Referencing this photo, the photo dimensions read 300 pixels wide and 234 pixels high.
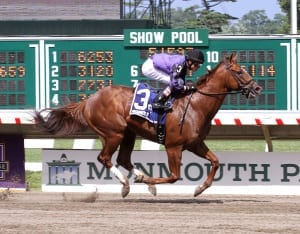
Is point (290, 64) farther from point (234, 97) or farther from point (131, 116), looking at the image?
point (131, 116)

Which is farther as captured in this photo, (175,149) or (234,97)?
(234,97)

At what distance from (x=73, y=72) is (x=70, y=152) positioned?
1252mm

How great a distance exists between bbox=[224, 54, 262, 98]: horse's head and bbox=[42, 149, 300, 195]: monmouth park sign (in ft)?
8.10

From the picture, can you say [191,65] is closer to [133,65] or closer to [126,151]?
[126,151]

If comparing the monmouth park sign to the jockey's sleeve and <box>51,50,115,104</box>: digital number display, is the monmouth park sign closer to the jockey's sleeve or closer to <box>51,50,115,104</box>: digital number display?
<box>51,50,115,104</box>: digital number display

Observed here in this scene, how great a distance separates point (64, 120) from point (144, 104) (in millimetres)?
1470

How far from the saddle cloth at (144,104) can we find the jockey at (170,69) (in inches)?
4.4

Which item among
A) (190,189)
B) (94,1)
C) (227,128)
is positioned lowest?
(190,189)

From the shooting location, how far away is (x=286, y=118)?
45.6 feet

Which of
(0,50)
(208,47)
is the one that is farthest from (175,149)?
(0,50)

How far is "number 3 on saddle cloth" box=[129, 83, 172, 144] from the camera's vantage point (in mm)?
12047

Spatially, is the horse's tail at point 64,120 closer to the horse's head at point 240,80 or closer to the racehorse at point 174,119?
the racehorse at point 174,119

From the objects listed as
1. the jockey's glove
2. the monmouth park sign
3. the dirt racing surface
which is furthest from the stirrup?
the monmouth park sign

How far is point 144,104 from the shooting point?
475 inches
